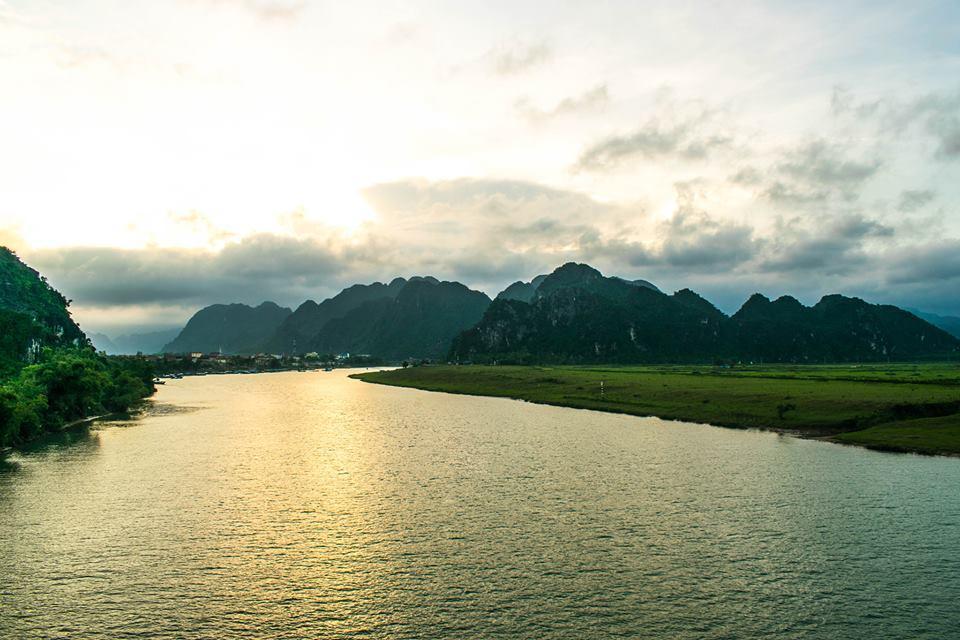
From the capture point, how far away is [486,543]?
36.8m

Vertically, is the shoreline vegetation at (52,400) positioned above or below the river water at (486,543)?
above

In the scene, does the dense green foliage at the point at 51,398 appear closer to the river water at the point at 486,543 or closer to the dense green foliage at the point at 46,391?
the dense green foliage at the point at 46,391

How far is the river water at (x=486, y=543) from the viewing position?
2689cm

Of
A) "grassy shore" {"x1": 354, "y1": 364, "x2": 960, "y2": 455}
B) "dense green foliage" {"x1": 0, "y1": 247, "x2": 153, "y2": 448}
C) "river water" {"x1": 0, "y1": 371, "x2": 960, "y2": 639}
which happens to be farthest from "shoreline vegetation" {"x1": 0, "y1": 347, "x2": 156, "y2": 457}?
"grassy shore" {"x1": 354, "y1": 364, "x2": 960, "y2": 455}

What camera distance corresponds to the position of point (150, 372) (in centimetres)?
19188

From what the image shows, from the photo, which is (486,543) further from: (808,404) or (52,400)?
(52,400)

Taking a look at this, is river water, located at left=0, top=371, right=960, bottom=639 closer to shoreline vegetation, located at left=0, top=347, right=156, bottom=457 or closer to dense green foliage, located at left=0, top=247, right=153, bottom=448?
shoreline vegetation, located at left=0, top=347, right=156, bottom=457

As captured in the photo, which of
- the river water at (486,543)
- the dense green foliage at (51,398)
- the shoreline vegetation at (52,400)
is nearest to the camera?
the river water at (486,543)

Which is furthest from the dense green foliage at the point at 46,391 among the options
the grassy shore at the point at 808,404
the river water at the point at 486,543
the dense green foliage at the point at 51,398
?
the grassy shore at the point at 808,404

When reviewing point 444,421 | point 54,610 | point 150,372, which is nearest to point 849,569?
point 54,610

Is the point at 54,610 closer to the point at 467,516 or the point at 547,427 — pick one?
the point at 467,516

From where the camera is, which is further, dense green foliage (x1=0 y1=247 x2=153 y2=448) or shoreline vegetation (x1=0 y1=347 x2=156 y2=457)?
dense green foliage (x1=0 y1=247 x2=153 y2=448)

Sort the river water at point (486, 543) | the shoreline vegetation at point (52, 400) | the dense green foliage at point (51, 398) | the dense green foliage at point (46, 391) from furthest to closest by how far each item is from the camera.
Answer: the dense green foliage at point (46, 391) → the dense green foliage at point (51, 398) → the shoreline vegetation at point (52, 400) → the river water at point (486, 543)

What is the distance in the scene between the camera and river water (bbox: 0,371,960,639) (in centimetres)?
2689
